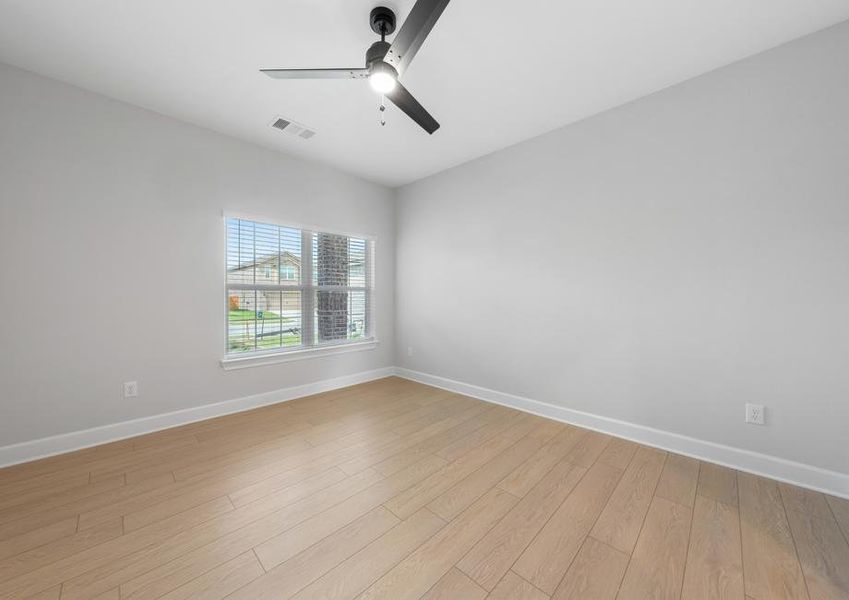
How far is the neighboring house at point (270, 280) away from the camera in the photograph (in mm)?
3158

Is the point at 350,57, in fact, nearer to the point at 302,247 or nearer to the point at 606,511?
the point at 302,247

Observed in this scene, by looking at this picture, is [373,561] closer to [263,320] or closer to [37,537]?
[37,537]

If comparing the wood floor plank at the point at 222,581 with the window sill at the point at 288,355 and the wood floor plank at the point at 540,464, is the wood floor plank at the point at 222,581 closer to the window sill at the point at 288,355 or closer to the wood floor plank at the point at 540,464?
the wood floor plank at the point at 540,464

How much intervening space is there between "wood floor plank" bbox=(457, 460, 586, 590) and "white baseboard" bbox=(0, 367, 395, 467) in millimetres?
2613

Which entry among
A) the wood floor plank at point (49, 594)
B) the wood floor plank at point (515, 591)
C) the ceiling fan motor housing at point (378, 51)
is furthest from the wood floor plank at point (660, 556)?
the ceiling fan motor housing at point (378, 51)

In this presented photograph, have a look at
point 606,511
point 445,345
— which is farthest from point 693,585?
point 445,345

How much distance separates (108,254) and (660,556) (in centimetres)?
401

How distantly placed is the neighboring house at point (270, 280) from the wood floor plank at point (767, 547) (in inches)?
150

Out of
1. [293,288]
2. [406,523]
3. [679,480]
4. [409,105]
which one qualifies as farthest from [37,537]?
[679,480]

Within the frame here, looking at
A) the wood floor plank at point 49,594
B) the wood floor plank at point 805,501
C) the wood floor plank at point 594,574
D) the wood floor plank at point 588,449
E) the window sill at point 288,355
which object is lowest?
the wood floor plank at point 594,574

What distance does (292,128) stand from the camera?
2.90m

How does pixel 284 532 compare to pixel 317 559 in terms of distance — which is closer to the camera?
pixel 317 559

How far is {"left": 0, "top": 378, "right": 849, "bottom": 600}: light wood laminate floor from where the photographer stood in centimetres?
128

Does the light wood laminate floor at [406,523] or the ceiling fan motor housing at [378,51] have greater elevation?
the ceiling fan motor housing at [378,51]
